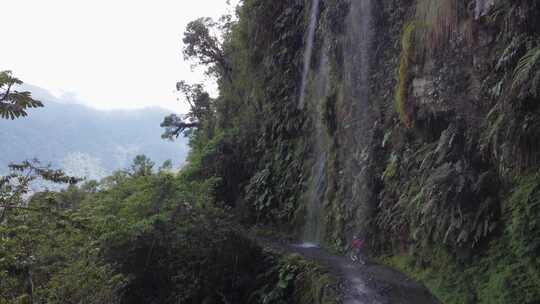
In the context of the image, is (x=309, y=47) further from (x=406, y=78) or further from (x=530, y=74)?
(x=530, y=74)

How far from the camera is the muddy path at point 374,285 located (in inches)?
219

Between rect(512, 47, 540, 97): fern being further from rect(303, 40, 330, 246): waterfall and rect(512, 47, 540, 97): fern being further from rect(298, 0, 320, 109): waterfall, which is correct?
rect(298, 0, 320, 109): waterfall

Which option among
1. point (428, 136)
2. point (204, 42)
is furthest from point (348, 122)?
point (204, 42)

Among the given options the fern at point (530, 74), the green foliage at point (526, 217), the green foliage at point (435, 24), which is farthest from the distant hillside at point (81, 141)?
the fern at point (530, 74)

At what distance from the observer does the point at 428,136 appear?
23.2 feet

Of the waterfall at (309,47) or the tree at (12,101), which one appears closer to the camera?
the tree at (12,101)

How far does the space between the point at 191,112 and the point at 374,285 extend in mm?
25984

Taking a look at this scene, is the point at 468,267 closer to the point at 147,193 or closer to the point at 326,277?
the point at 326,277

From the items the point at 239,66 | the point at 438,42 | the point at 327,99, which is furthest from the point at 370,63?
the point at 239,66

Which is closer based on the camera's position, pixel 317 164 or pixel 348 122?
pixel 348 122

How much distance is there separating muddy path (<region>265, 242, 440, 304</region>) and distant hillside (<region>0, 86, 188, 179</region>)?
121 meters

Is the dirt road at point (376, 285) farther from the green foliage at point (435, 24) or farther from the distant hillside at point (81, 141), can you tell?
the distant hillside at point (81, 141)

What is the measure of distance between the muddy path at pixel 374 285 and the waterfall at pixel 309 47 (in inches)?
265

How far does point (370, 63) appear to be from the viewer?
10.0 m
